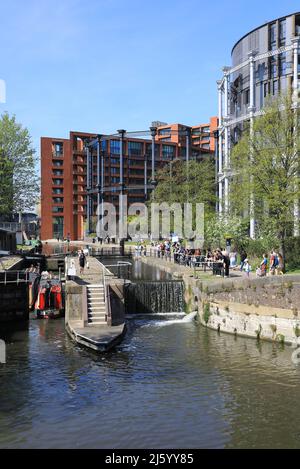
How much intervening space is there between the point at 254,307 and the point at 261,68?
111ft

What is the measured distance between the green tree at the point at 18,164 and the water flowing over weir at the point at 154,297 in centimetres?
2563

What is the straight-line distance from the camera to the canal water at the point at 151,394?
12.7 metres

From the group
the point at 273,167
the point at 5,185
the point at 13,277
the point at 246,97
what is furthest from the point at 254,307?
the point at 246,97

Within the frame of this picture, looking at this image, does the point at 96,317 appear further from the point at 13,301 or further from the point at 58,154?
the point at 58,154

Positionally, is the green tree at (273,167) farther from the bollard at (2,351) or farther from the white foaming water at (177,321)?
the bollard at (2,351)

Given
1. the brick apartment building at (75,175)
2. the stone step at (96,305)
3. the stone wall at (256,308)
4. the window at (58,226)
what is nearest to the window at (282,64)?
the stone wall at (256,308)

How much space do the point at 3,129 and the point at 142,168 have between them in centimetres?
7711

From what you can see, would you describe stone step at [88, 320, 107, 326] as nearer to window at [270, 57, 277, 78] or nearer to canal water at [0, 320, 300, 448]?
canal water at [0, 320, 300, 448]

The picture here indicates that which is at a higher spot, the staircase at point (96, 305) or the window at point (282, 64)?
the window at point (282, 64)

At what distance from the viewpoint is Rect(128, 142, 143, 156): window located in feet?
413

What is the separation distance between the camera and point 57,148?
387 feet
